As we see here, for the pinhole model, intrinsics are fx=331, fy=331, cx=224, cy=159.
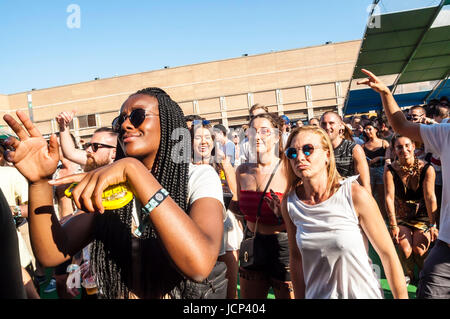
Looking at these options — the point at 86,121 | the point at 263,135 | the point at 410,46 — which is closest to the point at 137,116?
the point at 263,135

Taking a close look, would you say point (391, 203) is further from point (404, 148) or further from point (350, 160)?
point (350, 160)

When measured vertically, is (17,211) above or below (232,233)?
above

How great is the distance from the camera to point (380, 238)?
193cm

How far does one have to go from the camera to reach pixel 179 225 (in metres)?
1.06

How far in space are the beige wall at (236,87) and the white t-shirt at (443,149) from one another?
1218 inches

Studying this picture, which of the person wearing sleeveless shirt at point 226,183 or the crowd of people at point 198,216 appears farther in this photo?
the person wearing sleeveless shirt at point 226,183

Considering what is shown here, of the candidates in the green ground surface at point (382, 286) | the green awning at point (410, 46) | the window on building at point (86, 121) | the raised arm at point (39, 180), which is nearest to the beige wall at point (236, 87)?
the window on building at point (86, 121)

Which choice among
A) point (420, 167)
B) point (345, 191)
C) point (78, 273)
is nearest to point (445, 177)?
point (345, 191)

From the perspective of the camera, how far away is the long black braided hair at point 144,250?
1385 mm

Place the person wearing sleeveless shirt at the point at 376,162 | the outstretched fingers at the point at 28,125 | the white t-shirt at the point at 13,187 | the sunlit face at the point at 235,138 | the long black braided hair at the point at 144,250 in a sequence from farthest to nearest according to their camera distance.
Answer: the sunlit face at the point at 235,138 → the person wearing sleeveless shirt at the point at 376,162 → the white t-shirt at the point at 13,187 → the long black braided hair at the point at 144,250 → the outstretched fingers at the point at 28,125

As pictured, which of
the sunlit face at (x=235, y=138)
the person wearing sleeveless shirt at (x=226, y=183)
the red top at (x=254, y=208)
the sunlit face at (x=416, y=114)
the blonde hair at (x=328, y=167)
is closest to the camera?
the blonde hair at (x=328, y=167)

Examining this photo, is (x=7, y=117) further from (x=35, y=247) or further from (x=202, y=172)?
(x=202, y=172)

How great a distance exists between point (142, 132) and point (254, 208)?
1.79m

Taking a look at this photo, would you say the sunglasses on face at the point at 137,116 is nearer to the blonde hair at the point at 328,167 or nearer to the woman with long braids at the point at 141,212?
the woman with long braids at the point at 141,212
